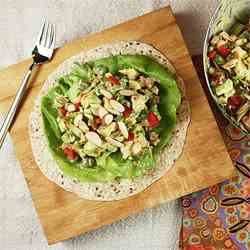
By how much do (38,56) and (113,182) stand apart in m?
0.54

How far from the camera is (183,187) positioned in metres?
1.71

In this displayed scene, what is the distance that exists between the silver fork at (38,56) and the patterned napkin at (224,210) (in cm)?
70

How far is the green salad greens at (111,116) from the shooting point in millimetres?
1605

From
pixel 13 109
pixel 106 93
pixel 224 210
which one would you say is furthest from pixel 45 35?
pixel 224 210

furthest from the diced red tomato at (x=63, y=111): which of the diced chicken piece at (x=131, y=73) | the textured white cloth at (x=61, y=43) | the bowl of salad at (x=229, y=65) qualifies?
Answer: the bowl of salad at (x=229, y=65)

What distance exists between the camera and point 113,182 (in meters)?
1.73

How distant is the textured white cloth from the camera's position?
1.85 metres

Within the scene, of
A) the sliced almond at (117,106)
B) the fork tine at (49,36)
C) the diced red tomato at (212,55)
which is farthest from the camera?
the fork tine at (49,36)

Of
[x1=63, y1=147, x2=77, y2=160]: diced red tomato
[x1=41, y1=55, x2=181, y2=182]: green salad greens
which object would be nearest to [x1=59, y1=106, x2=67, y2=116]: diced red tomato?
[x1=41, y1=55, x2=181, y2=182]: green salad greens

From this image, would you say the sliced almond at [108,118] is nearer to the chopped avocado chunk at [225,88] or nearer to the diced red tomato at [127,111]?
the diced red tomato at [127,111]

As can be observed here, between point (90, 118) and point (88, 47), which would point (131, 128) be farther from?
point (88, 47)

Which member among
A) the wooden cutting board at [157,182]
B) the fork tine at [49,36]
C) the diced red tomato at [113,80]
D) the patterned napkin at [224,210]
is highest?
the fork tine at [49,36]

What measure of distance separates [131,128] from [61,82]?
0.33m

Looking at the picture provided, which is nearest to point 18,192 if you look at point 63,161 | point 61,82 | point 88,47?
point 63,161
